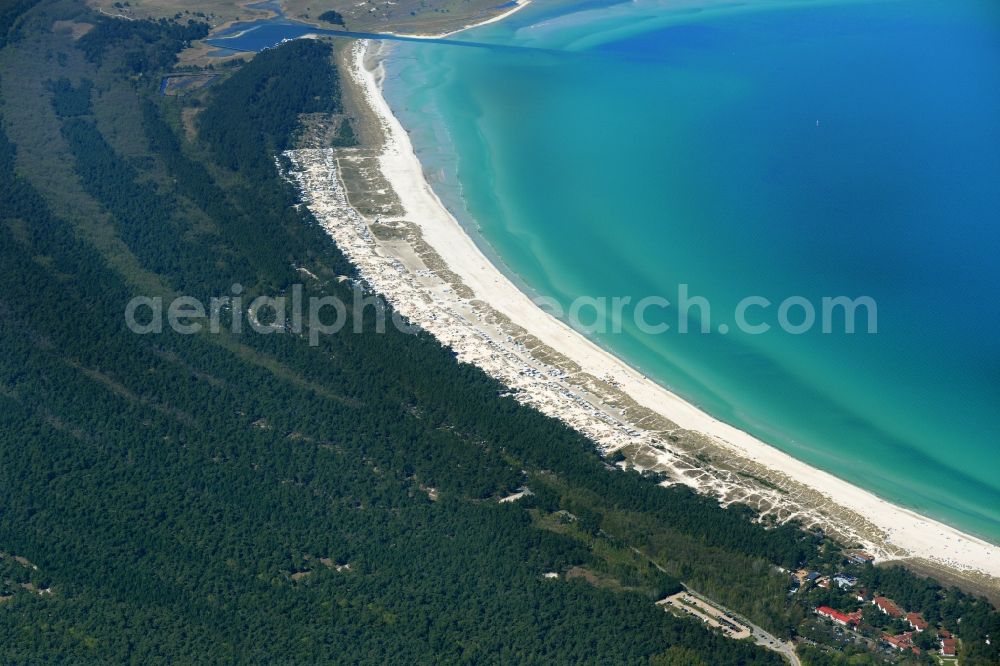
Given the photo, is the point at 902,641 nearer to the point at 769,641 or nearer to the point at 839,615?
the point at 839,615

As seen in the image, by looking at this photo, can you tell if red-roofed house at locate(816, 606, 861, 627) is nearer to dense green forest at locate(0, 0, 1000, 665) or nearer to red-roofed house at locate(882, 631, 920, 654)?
dense green forest at locate(0, 0, 1000, 665)

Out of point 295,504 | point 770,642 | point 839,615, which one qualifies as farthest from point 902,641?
point 295,504

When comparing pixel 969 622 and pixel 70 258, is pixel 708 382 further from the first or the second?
pixel 70 258

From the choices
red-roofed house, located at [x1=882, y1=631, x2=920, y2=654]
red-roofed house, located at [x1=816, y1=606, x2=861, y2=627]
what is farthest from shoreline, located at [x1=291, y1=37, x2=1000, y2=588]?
red-roofed house, located at [x1=882, y1=631, x2=920, y2=654]

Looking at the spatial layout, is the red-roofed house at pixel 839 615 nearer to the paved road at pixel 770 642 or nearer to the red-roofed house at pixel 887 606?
the red-roofed house at pixel 887 606

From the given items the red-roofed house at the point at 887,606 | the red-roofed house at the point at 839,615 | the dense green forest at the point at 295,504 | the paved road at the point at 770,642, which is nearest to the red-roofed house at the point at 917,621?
the red-roofed house at the point at 887,606

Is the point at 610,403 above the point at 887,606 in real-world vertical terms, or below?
above

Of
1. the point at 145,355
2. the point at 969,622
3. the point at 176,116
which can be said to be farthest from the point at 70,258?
the point at 969,622
